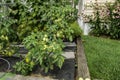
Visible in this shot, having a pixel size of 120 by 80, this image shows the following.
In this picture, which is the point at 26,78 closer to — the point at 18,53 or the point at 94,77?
the point at 18,53

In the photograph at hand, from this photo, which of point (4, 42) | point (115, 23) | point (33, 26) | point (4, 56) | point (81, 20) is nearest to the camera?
point (4, 42)

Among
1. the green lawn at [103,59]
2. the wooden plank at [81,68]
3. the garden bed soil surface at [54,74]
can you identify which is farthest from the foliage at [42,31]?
the green lawn at [103,59]

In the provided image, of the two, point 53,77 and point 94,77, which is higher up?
point 53,77

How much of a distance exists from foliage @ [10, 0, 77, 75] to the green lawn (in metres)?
0.82

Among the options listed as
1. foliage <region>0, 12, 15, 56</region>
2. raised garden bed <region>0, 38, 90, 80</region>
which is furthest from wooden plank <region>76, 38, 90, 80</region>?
foliage <region>0, 12, 15, 56</region>

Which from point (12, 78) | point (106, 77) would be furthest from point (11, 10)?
point (106, 77)

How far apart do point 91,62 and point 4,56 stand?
1597mm

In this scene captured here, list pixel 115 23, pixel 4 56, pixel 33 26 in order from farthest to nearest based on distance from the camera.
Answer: pixel 115 23
pixel 33 26
pixel 4 56

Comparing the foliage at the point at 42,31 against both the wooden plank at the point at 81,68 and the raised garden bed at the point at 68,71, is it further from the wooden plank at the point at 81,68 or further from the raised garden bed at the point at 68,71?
the wooden plank at the point at 81,68

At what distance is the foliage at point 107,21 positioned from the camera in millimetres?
6973

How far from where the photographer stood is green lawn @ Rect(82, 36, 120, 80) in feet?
12.7

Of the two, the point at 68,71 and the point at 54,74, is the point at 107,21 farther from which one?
the point at 54,74

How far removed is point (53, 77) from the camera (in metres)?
3.06

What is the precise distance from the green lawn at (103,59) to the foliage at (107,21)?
0.90 metres
